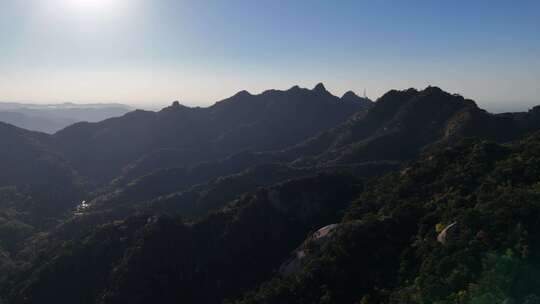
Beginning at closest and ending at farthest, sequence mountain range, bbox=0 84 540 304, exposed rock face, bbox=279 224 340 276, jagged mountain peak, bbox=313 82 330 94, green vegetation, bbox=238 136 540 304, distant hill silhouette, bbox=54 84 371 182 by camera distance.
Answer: green vegetation, bbox=238 136 540 304 → mountain range, bbox=0 84 540 304 → exposed rock face, bbox=279 224 340 276 → distant hill silhouette, bbox=54 84 371 182 → jagged mountain peak, bbox=313 82 330 94

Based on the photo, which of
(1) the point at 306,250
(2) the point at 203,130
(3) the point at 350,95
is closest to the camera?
(1) the point at 306,250

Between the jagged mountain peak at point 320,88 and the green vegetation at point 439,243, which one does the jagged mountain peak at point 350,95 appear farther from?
the green vegetation at point 439,243

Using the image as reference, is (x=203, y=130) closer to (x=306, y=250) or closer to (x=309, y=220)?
(x=309, y=220)

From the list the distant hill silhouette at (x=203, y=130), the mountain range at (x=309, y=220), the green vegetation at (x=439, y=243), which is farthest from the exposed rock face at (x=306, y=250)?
the distant hill silhouette at (x=203, y=130)

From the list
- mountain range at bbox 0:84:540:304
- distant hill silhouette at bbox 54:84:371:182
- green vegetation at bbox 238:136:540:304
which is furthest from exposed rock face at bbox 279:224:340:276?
distant hill silhouette at bbox 54:84:371:182

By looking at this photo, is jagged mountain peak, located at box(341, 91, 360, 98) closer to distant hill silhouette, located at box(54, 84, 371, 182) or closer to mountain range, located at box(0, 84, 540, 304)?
distant hill silhouette, located at box(54, 84, 371, 182)

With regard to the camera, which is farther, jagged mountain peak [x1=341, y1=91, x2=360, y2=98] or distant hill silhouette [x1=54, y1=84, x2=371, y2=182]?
jagged mountain peak [x1=341, y1=91, x2=360, y2=98]

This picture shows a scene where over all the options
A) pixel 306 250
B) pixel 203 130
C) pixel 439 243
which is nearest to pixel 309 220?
pixel 306 250

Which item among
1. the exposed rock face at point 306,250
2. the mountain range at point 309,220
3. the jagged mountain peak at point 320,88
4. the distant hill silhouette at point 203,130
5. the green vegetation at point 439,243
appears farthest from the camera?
the jagged mountain peak at point 320,88

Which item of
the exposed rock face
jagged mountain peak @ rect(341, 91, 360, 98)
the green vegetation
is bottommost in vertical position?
the exposed rock face

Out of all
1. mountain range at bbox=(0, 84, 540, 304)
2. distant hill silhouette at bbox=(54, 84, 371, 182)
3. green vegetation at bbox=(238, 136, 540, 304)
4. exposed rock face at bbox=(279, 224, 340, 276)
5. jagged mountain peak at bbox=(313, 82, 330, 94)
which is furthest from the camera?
jagged mountain peak at bbox=(313, 82, 330, 94)
